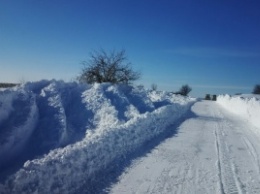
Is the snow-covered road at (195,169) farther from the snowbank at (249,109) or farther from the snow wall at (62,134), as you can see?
the snowbank at (249,109)

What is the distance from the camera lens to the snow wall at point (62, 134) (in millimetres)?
6453

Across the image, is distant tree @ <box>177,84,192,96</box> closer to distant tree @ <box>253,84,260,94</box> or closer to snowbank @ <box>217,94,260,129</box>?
distant tree @ <box>253,84,260,94</box>

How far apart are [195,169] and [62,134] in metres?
4.80

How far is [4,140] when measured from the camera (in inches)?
359

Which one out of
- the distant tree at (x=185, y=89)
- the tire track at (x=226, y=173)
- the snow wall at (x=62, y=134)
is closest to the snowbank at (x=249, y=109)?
the snow wall at (x=62, y=134)

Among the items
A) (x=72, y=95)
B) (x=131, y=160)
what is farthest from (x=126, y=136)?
(x=72, y=95)

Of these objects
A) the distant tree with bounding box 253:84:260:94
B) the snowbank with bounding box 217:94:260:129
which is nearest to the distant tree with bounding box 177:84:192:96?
the distant tree with bounding box 253:84:260:94

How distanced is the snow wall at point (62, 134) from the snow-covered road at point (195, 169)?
0.83 m

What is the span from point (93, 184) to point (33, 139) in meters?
4.27

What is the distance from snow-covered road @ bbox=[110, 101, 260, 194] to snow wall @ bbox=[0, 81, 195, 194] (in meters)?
0.83

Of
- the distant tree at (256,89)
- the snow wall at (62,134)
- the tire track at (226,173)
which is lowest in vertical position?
the tire track at (226,173)

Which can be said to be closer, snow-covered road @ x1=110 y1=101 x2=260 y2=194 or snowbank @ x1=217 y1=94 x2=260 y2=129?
snow-covered road @ x1=110 y1=101 x2=260 y2=194

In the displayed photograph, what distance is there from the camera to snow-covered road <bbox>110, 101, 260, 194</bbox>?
7.37 m

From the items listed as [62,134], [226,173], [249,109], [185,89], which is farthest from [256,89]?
[226,173]
